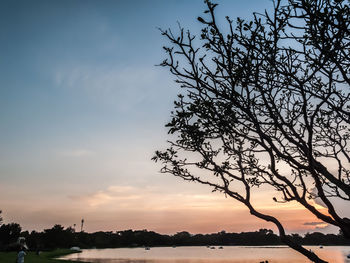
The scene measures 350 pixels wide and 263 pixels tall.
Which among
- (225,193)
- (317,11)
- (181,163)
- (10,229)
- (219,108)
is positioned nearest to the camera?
(317,11)

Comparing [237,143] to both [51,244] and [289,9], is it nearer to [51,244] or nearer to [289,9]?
[289,9]

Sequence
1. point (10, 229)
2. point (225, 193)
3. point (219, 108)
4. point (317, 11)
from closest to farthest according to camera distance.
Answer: point (317, 11) < point (219, 108) < point (225, 193) < point (10, 229)

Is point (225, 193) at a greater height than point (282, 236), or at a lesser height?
greater

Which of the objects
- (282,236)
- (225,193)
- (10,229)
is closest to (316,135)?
(225,193)

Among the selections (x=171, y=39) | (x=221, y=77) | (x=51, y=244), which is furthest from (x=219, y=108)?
(x=51, y=244)

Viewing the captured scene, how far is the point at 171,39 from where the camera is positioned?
692 cm

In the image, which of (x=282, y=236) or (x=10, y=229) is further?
(x=10, y=229)

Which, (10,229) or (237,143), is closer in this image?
(237,143)

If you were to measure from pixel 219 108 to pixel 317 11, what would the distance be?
3.71 m

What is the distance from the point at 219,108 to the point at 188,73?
230 centimetres

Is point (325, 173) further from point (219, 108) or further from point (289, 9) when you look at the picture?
point (289, 9)

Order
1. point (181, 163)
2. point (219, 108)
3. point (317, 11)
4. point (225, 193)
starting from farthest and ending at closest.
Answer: point (181, 163), point (225, 193), point (219, 108), point (317, 11)

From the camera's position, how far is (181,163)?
40.5 feet

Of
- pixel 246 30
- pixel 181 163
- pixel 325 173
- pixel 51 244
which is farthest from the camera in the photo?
pixel 51 244
